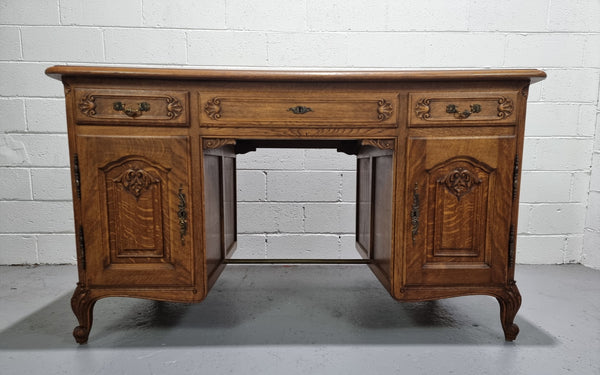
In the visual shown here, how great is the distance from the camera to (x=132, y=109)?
4.52 ft

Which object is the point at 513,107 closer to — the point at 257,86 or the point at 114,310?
the point at 257,86

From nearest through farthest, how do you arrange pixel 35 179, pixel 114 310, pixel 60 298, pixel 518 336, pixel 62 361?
1. pixel 62 361
2. pixel 518 336
3. pixel 114 310
4. pixel 60 298
5. pixel 35 179

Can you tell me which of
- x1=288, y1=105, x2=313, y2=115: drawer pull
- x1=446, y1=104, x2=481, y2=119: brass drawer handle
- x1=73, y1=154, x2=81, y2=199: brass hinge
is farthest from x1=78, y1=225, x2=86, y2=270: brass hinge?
x1=446, y1=104, x2=481, y2=119: brass drawer handle

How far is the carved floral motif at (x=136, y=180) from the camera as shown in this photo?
140 cm

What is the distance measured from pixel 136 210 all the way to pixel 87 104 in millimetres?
443

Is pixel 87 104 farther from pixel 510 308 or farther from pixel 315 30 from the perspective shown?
pixel 510 308

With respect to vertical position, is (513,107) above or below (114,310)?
above

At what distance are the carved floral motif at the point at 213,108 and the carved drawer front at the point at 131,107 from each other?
0.25 ft

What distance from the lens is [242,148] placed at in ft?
6.93

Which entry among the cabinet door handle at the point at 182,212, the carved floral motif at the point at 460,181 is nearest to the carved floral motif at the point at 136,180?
the cabinet door handle at the point at 182,212

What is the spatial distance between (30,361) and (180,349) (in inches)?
21.6

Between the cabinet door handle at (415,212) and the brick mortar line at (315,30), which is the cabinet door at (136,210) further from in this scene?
the brick mortar line at (315,30)

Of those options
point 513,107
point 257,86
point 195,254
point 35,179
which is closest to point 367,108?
point 257,86

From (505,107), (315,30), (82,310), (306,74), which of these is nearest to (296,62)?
(315,30)
